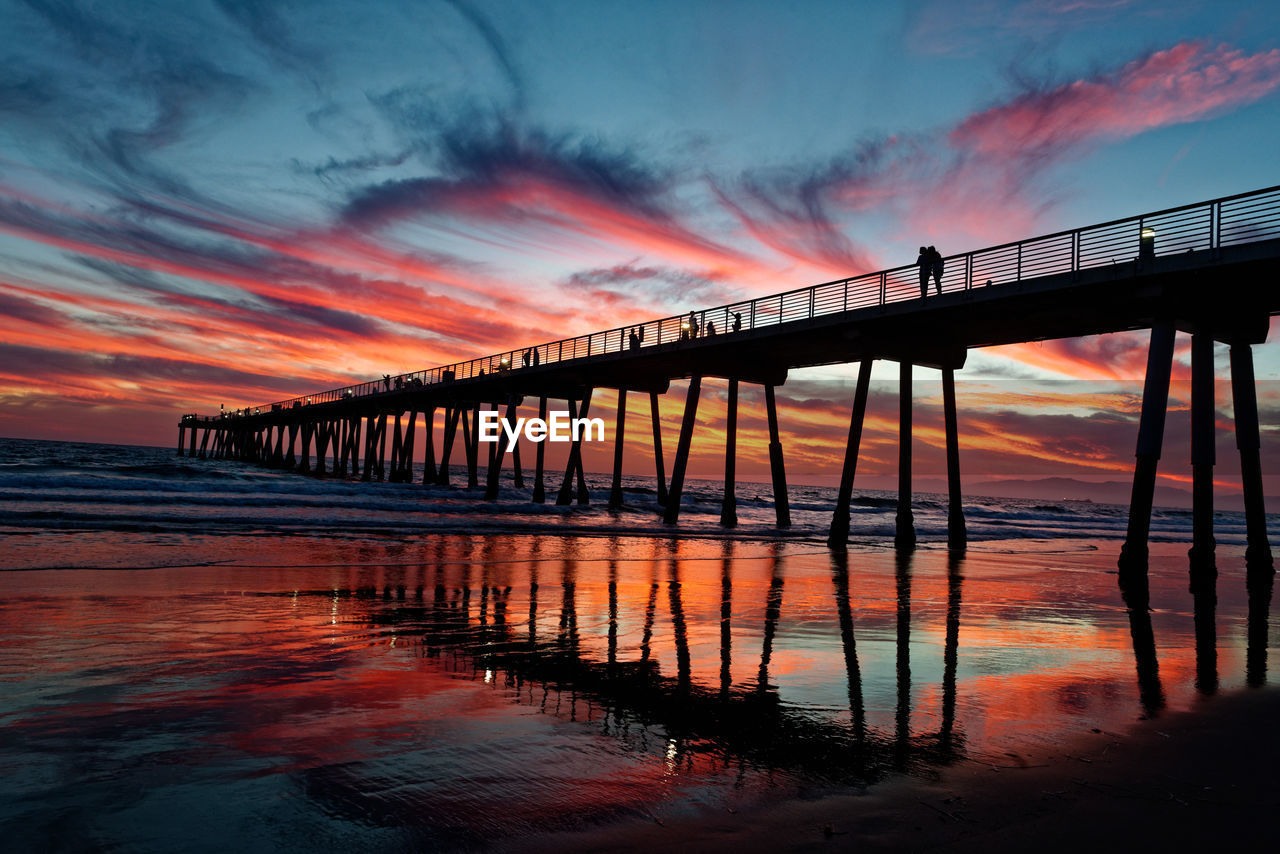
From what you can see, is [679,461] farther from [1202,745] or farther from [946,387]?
[1202,745]

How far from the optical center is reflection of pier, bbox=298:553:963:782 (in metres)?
4.24

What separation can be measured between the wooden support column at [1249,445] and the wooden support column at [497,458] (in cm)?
3107

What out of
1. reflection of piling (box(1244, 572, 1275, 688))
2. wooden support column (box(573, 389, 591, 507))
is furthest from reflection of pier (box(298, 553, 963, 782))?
wooden support column (box(573, 389, 591, 507))

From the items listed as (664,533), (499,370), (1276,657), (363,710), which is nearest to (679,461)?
(664,533)

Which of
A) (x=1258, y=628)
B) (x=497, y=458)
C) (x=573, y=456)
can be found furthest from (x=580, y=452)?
(x=1258, y=628)

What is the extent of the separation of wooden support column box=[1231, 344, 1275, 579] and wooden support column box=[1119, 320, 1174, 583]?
3143mm

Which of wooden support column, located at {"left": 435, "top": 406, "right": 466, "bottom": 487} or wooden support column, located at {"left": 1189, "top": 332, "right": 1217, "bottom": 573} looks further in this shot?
wooden support column, located at {"left": 435, "top": 406, "right": 466, "bottom": 487}

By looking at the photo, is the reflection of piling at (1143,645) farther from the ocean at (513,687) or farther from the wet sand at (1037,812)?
the wet sand at (1037,812)

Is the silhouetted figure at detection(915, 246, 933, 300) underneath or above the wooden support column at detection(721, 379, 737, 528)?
above

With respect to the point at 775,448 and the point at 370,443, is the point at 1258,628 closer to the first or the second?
the point at 775,448

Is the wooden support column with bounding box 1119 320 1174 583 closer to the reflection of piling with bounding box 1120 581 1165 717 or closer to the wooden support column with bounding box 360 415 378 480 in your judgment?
the reflection of piling with bounding box 1120 581 1165 717

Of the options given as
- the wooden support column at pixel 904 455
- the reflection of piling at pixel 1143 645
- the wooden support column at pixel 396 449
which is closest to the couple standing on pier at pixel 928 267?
the wooden support column at pixel 904 455

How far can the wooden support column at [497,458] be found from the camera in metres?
40.5

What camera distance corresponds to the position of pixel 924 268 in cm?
1998
